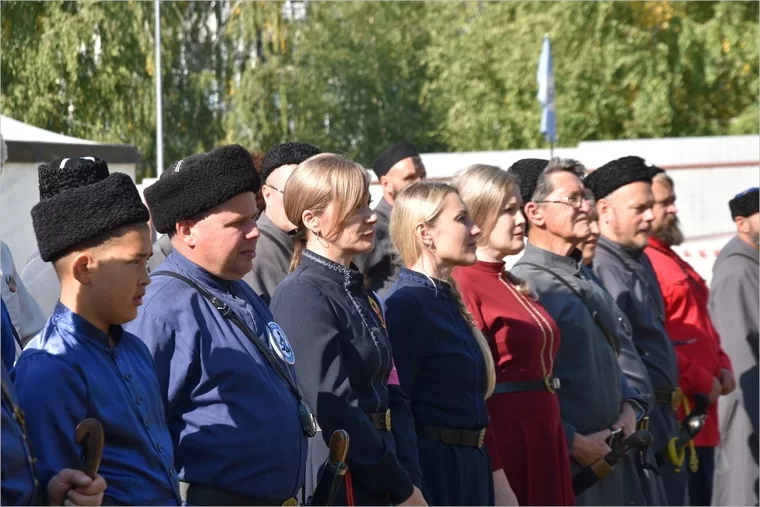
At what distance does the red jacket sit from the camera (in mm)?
7191

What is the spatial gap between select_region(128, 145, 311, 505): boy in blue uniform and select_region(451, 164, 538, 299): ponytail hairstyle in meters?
1.67

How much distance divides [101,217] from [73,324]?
277mm

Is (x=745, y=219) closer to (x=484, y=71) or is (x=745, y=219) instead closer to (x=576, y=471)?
(x=576, y=471)

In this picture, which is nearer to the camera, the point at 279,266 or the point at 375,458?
the point at 375,458

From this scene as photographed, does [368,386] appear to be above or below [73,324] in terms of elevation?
below

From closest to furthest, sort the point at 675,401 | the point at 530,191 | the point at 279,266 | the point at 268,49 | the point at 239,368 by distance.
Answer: the point at 239,368, the point at 279,266, the point at 530,191, the point at 675,401, the point at 268,49

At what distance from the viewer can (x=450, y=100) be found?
1366 inches

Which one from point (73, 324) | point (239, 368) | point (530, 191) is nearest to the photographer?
point (73, 324)

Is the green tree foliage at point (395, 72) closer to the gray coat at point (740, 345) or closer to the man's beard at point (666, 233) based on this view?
the gray coat at point (740, 345)

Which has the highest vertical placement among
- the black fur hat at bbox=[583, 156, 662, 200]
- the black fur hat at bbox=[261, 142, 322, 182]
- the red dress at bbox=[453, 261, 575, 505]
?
the black fur hat at bbox=[261, 142, 322, 182]

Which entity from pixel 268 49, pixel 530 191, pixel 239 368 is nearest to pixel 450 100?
pixel 268 49

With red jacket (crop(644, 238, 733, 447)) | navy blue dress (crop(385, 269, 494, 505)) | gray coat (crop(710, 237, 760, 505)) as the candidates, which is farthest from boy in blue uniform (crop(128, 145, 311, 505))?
gray coat (crop(710, 237, 760, 505))

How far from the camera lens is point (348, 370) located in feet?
13.8

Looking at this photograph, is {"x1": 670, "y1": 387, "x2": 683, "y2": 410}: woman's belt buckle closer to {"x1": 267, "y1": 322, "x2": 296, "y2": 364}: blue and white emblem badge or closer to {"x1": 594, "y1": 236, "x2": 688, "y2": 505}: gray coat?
{"x1": 594, "y1": 236, "x2": 688, "y2": 505}: gray coat
